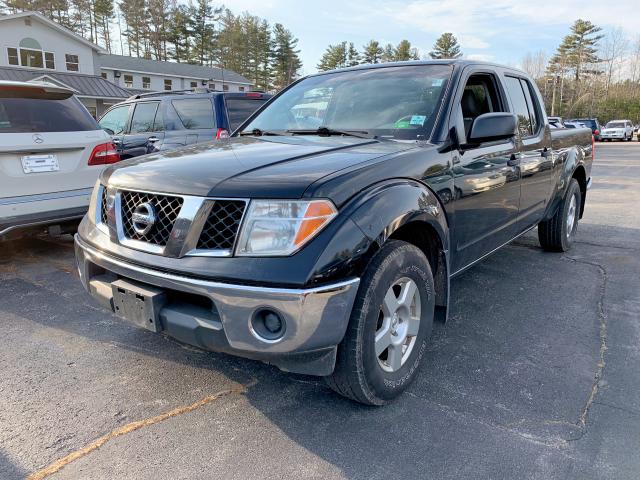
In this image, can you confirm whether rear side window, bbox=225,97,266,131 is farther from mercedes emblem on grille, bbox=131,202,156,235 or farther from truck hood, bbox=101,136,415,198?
mercedes emblem on grille, bbox=131,202,156,235

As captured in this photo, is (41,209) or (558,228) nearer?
(41,209)

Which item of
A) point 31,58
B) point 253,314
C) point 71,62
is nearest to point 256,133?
point 253,314

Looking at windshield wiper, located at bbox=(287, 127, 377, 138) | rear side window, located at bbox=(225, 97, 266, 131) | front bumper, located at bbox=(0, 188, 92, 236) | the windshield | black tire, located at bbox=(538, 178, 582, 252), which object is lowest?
black tire, located at bbox=(538, 178, 582, 252)

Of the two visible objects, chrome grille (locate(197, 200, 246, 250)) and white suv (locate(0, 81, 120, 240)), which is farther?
white suv (locate(0, 81, 120, 240))

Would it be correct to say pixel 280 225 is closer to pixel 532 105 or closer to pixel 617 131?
pixel 532 105

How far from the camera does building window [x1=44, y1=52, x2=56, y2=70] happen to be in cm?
2925

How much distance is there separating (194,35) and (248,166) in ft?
204

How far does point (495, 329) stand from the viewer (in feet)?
11.3

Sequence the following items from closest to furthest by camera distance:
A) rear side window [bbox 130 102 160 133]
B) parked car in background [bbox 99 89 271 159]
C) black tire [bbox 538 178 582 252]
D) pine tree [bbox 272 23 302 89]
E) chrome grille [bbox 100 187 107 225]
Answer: chrome grille [bbox 100 187 107 225] → black tire [bbox 538 178 582 252] → parked car in background [bbox 99 89 271 159] → rear side window [bbox 130 102 160 133] → pine tree [bbox 272 23 302 89]

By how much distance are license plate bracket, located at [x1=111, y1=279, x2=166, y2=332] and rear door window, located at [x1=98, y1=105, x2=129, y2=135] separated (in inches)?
273

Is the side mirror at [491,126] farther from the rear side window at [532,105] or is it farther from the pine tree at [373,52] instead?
the pine tree at [373,52]

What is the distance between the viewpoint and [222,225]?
2117mm

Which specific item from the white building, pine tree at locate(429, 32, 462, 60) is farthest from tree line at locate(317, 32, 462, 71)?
the white building

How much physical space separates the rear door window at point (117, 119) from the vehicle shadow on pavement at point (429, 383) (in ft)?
16.6
